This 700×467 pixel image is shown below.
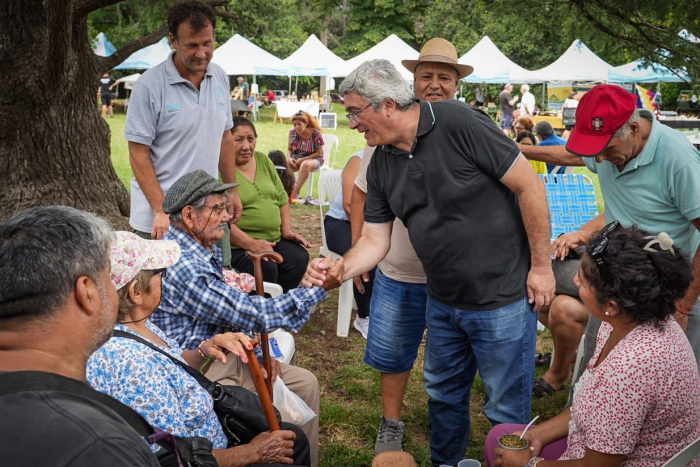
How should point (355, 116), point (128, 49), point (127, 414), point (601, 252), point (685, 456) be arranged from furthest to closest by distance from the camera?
point (128, 49) < point (355, 116) < point (601, 252) < point (685, 456) < point (127, 414)

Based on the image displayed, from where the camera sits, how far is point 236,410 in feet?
8.70

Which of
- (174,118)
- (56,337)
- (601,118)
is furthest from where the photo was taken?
(174,118)

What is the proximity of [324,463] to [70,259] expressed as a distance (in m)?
Result: 2.57

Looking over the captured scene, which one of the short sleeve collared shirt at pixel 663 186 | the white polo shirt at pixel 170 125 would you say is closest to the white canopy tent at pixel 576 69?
the white polo shirt at pixel 170 125

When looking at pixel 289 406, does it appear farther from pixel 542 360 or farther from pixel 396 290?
pixel 542 360

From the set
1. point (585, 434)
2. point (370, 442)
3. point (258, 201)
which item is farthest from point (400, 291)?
A: point (258, 201)

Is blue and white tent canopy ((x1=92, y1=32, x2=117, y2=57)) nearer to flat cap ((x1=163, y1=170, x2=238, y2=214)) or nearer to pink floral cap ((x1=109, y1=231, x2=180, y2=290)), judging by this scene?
flat cap ((x1=163, y1=170, x2=238, y2=214))

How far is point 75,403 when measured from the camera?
4.21ft

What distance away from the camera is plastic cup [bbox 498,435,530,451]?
8.57ft

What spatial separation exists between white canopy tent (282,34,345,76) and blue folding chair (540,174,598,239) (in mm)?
18508

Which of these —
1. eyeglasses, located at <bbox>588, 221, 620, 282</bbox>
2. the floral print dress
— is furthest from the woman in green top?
eyeglasses, located at <bbox>588, 221, 620, 282</bbox>

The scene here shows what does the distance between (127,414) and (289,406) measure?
166 centimetres

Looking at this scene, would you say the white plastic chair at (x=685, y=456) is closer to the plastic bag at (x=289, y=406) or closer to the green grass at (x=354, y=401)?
the plastic bag at (x=289, y=406)

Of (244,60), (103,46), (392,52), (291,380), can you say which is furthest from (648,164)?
(103,46)
